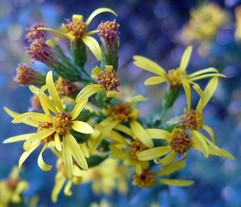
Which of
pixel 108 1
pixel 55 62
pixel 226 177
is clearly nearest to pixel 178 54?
pixel 108 1

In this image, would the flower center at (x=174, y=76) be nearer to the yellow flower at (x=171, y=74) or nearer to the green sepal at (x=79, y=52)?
the yellow flower at (x=171, y=74)

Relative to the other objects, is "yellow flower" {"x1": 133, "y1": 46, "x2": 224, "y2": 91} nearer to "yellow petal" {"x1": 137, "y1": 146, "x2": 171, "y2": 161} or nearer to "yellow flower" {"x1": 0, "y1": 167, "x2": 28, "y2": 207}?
"yellow petal" {"x1": 137, "y1": 146, "x2": 171, "y2": 161}

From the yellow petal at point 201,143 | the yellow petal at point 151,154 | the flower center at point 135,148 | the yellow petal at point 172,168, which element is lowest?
the yellow petal at point 172,168

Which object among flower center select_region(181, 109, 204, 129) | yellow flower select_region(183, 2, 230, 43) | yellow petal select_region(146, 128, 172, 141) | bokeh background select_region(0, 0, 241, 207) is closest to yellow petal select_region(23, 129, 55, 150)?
yellow petal select_region(146, 128, 172, 141)

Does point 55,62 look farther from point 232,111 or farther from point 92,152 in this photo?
point 232,111

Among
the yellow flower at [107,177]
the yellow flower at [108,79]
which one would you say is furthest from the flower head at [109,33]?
the yellow flower at [107,177]

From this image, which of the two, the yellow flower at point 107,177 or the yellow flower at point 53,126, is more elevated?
the yellow flower at point 53,126
